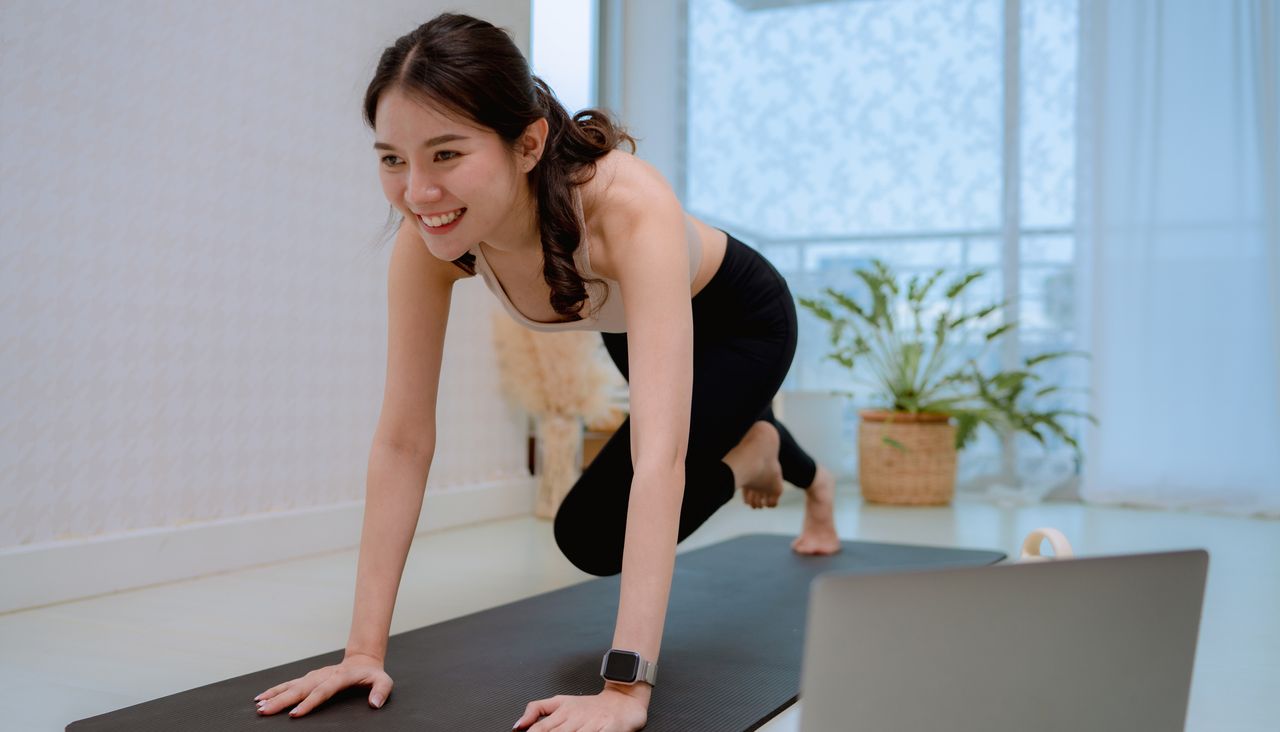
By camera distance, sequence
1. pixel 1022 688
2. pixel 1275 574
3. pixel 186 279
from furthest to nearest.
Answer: pixel 1275 574 < pixel 186 279 < pixel 1022 688

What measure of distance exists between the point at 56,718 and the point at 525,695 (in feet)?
1.97

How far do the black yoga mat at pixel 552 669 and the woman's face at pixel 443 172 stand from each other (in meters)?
0.57

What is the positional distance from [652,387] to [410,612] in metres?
1.05

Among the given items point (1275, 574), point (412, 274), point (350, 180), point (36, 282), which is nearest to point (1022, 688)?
point (412, 274)

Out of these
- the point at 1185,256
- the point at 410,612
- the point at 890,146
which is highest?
the point at 890,146

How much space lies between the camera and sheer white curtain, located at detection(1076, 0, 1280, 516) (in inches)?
148

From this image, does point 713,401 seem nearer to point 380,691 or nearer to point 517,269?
point 517,269

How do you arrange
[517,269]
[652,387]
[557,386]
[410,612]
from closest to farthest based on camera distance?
[652,387] < [517,269] < [410,612] < [557,386]

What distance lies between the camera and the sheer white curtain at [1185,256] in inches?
148

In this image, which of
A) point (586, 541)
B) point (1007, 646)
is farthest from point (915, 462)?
point (1007, 646)

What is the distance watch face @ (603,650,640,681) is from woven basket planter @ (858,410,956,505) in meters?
2.88

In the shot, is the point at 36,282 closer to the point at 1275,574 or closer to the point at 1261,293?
the point at 1275,574

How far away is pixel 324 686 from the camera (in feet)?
4.22

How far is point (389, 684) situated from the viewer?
4.34ft
